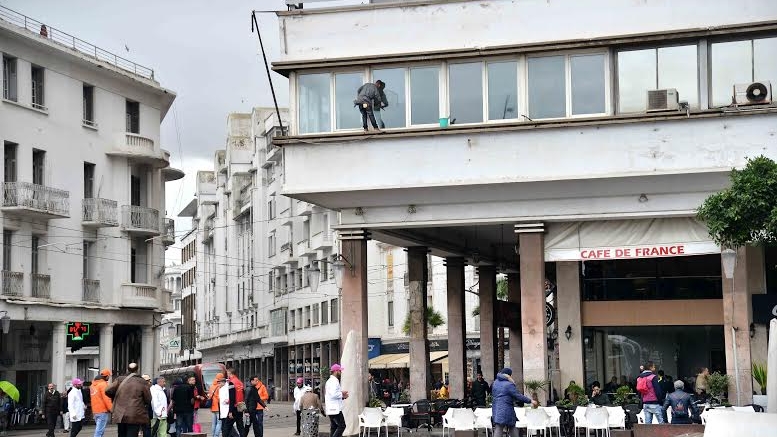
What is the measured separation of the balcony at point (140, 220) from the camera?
55375mm

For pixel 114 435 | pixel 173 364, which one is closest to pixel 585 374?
pixel 114 435

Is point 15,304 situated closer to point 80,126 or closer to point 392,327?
point 80,126

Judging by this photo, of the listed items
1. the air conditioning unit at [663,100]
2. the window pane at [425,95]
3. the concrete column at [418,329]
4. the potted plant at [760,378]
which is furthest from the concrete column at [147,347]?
the air conditioning unit at [663,100]

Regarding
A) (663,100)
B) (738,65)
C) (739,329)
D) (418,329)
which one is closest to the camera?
(738,65)

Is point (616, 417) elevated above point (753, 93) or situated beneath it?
situated beneath

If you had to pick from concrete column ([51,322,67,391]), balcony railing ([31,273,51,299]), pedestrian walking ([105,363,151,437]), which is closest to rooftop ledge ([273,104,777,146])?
pedestrian walking ([105,363,151,437])

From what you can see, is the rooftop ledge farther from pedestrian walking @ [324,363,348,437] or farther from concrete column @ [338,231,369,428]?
pedestrian walking @ [324,363,348,437]

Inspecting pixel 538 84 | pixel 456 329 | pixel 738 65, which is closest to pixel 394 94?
pixel 538 84

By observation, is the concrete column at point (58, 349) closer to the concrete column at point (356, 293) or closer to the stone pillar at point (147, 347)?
the stone pillar at point (147, 347)

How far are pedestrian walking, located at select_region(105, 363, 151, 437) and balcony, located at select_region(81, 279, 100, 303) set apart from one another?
98.6ft

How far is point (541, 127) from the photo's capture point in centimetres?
3094

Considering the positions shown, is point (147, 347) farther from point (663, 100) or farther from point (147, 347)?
point (663, 100)

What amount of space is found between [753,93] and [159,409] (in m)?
14.7

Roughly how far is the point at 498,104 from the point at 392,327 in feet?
161
